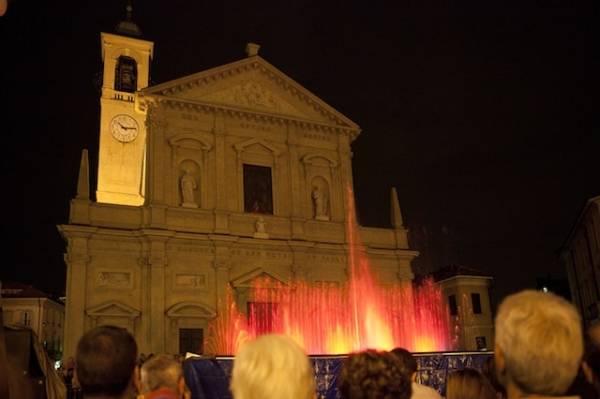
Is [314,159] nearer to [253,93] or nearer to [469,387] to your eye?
[253,93]

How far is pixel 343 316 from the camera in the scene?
26797 millimetres

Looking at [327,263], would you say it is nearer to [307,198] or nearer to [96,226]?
[307,198]

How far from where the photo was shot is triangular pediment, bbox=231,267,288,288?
25692 millimetres

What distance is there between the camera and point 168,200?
86.8ft

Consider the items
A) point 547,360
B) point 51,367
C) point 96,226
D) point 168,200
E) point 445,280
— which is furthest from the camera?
point 445,280

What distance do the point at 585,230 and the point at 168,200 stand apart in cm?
2705

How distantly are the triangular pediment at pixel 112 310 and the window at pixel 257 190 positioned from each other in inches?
298

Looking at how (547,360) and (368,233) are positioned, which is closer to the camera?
(547,360)

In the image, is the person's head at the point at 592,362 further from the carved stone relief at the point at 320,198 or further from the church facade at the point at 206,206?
the carved stone relief at the point at 320,198

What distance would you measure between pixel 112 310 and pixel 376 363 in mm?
21862

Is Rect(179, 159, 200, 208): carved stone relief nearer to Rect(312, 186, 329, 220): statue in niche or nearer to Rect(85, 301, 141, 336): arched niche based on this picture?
Rect(85, 301, 141, 336): arched niche

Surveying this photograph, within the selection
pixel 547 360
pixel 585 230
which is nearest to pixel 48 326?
pixel 585 230

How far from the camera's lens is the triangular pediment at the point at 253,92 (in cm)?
2812

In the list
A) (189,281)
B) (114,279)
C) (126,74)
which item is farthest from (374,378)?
(126,74)
